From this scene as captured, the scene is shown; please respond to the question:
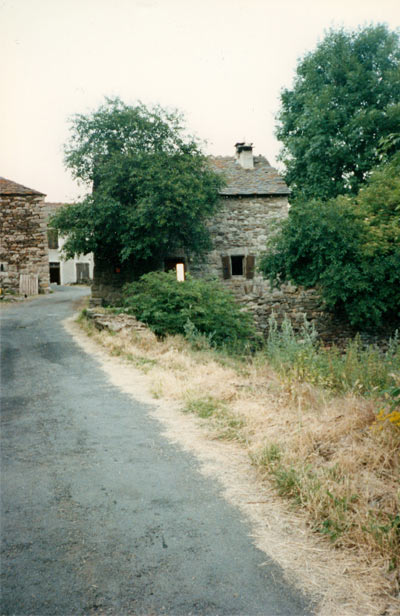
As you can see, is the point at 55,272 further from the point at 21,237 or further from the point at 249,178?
the point at 249,178

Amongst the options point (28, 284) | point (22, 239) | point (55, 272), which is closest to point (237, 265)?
point (28, 284)

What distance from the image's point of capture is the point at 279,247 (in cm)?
1670

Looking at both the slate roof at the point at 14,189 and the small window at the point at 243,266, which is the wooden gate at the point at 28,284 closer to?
the slate roof at the point at 14,189

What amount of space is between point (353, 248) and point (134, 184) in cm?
833

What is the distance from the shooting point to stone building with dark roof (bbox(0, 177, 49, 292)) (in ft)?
76.6

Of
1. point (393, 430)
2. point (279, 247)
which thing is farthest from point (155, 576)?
point (279, 247)

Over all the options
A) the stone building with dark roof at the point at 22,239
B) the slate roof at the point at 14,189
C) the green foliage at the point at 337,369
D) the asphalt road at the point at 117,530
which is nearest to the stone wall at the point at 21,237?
the stone building with dark roof at the point at 22,239

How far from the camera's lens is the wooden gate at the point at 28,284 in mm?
23453

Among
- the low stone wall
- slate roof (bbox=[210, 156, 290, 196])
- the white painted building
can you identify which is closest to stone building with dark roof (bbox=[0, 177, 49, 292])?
slate roof (bbox=[210, 156, 290, 196])

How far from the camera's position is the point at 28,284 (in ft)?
77.3

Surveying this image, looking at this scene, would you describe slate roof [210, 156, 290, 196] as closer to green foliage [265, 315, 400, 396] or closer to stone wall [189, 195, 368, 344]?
stone wall [189, 195, 368, 344]

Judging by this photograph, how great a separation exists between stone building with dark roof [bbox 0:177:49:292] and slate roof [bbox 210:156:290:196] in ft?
31.4

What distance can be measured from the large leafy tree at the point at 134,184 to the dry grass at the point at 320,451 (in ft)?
35.3

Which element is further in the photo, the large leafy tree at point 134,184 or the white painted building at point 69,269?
the white painted building at point 69,269
